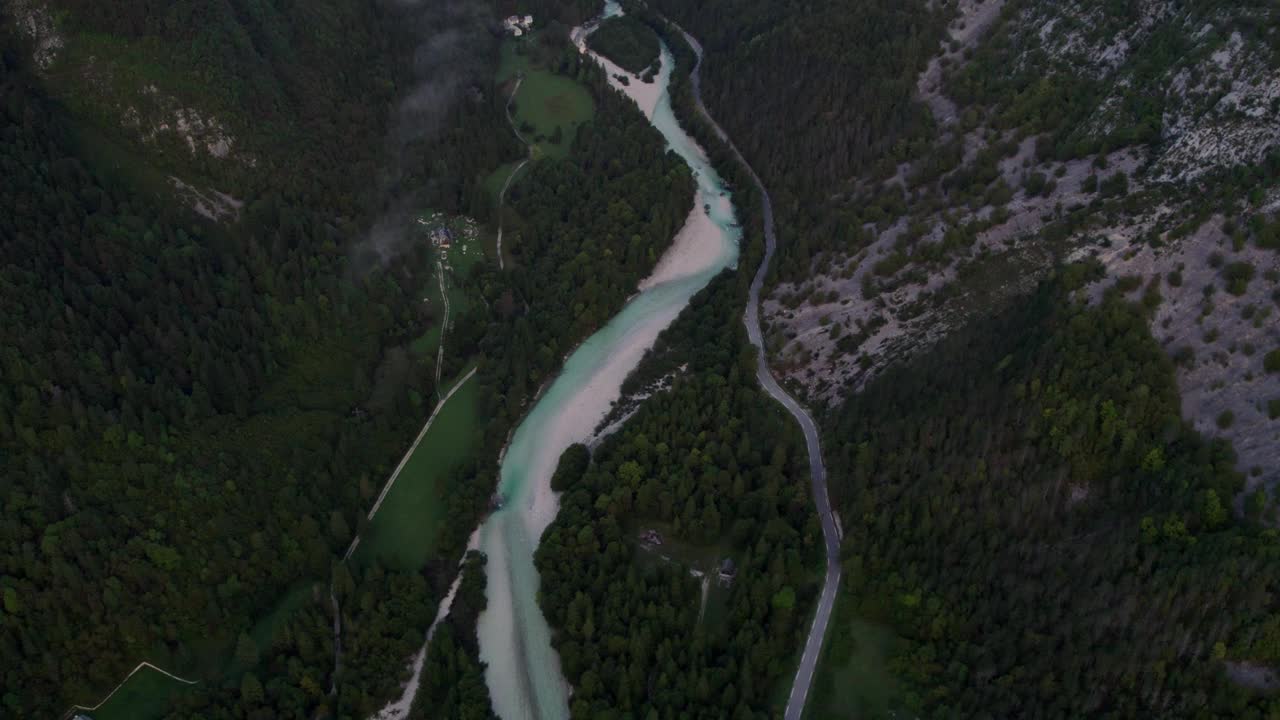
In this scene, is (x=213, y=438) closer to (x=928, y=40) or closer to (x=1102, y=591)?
(x=1102, y=591)

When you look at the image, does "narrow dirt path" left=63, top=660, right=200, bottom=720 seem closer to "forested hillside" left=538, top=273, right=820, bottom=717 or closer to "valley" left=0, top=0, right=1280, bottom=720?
"valley" left=0, top=0, right=1280, bottom=720

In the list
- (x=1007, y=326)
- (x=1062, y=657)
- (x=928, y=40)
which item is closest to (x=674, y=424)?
(x=1007, y=326)

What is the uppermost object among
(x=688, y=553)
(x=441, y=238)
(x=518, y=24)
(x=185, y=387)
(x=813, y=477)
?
(x=518, y=24)

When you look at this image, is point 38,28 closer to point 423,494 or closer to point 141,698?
point 423,494

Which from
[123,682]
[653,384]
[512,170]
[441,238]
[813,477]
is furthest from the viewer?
[512,170]

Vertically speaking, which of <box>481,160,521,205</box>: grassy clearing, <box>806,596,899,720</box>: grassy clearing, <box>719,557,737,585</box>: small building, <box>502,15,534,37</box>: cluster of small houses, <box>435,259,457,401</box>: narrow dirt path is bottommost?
<box>806,596,899,720</box>: grassy clearing

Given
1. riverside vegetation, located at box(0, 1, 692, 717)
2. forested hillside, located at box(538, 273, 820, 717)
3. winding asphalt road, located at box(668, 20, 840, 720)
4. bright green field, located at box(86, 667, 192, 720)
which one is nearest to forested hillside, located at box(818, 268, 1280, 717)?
winding asphalt road, located at box(668, 20, 840, 720)

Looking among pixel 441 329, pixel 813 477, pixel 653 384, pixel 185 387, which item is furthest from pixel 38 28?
pixel 813 477
